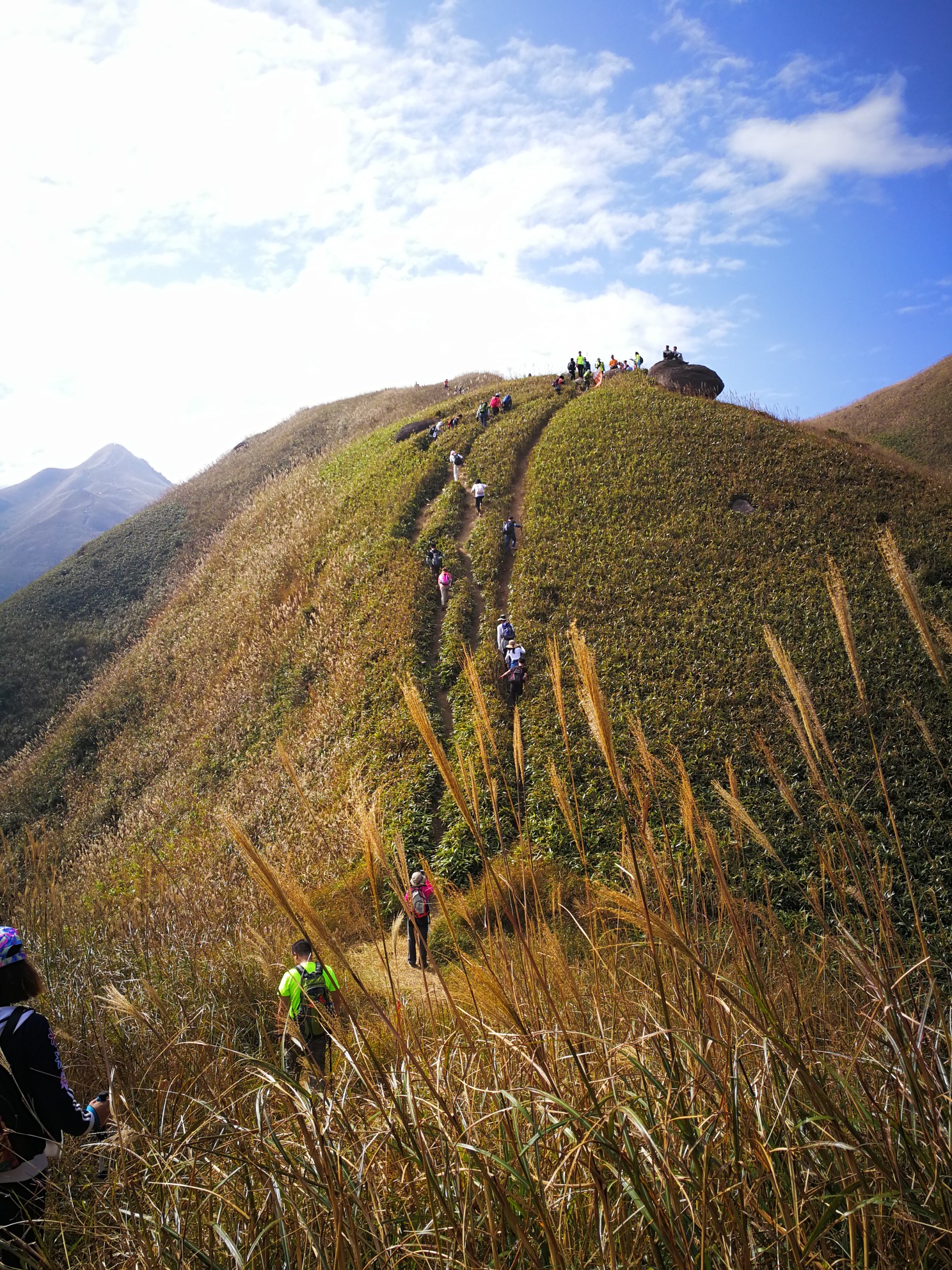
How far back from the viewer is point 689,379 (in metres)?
37.1

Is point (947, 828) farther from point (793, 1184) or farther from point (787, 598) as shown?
point (793, 1184)

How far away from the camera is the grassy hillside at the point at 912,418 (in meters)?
48.5

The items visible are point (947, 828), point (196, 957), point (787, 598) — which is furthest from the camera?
point (787, 598)

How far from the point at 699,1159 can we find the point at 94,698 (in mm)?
34257

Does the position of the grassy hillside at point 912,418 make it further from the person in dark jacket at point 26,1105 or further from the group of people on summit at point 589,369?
the person in dark jacket at point 26,1105

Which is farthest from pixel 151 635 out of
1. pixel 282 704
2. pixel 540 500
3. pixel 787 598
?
pixel 787 598

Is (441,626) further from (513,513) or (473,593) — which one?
(513,513)

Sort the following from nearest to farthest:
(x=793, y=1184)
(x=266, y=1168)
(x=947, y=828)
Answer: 1. (x=793, y=1184)
2. (x=266, y=1168)
3. (x=947, y=828)

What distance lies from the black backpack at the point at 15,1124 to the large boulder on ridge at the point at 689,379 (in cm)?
3761

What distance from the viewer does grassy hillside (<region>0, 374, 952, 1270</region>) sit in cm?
209

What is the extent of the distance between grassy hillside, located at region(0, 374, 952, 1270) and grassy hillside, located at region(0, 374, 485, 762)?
132 inches

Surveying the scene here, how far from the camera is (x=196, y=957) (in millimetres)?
6375

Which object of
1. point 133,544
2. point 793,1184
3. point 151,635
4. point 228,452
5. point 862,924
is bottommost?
point 862,924

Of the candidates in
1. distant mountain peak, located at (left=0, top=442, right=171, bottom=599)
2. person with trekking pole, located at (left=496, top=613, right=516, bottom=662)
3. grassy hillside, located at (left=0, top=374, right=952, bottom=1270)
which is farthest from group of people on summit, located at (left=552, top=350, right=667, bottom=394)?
distant mountain peak, located at (left=0, top=442, right=171, bottom=599)
